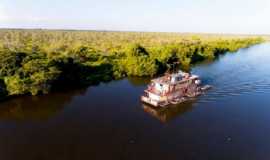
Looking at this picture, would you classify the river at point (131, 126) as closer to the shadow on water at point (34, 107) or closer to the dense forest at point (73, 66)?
the shadow on water at point (34, 107)

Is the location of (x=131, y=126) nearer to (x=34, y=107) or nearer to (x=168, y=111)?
(x=168, y=111)

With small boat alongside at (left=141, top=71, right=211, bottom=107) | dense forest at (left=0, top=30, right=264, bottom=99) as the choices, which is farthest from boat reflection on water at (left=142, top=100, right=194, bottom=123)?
dense forest at (left=0, top=30, right=264, bottom=99)

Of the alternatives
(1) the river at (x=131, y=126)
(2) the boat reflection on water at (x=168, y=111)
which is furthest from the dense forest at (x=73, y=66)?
(2) the boat reflection on water at (x=168, y=111)

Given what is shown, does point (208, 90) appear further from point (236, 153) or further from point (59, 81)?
point (59, 81)

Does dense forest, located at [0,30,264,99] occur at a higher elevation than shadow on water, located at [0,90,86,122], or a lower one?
higher

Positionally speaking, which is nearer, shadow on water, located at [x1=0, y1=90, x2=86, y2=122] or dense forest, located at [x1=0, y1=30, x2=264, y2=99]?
shadow on water, located at [x1=0, y1=90, x2=86, y2=122]

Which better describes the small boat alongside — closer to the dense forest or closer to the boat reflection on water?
the boat reflection on water

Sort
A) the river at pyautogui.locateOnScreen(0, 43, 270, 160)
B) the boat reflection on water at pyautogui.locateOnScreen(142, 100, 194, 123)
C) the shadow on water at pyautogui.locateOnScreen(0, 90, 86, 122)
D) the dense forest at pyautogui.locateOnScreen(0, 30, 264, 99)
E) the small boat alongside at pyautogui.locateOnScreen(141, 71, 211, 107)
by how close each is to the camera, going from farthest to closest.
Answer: the dense forest at pyautogui.locateOnScreen(0, 30, 264, 99) < the small boat alongside at pyautogui.locateOnScreen(141, 71, 211, 107) < the boat reflection on water at pyautogui.locateOnScreen(142, 100, 194, 123) < the shadow on water at pyautogui.locateOnScreen(0, 90, 86, 122) < the river at pyautogui.locateOnScreen(0, 43, 270, 160)
